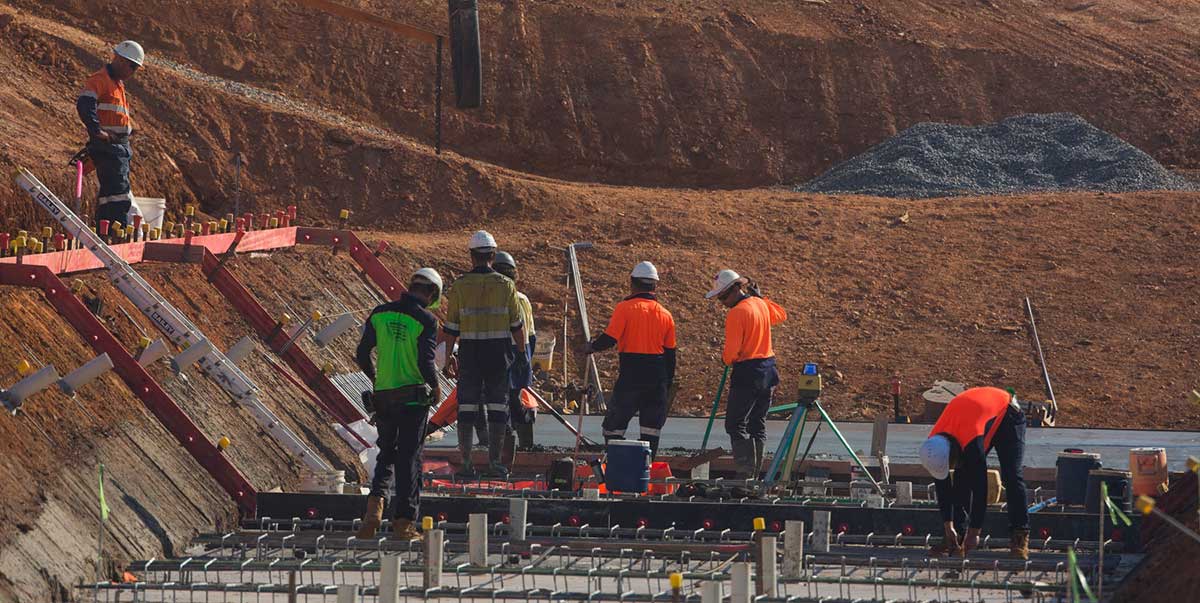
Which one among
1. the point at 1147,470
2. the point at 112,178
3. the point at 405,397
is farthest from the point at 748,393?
the point at 112,178

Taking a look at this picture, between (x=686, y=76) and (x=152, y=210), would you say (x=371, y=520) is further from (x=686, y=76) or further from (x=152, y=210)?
(x=686, y=76)

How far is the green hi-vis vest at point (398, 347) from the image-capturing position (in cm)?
1115

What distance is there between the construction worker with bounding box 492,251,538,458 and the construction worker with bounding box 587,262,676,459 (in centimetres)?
71

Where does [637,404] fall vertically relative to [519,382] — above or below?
below

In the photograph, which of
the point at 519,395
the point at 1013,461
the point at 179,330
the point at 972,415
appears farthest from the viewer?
the point at 519,395

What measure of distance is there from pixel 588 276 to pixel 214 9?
1385cm

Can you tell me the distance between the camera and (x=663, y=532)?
38.2 ft

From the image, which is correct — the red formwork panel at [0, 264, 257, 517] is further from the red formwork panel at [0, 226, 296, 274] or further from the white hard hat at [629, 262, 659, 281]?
the white hard hat at [629, 262, 659, 281]

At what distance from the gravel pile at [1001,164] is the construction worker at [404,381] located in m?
21.3

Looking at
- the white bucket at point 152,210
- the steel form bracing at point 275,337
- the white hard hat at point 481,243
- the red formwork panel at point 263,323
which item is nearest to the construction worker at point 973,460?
the white hard hat at point 481,243

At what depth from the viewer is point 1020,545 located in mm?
10977

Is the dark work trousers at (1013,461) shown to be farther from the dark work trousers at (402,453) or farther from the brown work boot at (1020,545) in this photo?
the dark work trousers at (402,453)

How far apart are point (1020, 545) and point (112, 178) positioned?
832cm

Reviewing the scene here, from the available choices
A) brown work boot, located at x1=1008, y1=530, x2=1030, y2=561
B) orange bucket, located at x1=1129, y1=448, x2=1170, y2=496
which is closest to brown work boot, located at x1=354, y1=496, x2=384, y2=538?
brown work boot, located at x1=1008, y1=530, x2=1030, y2=561
